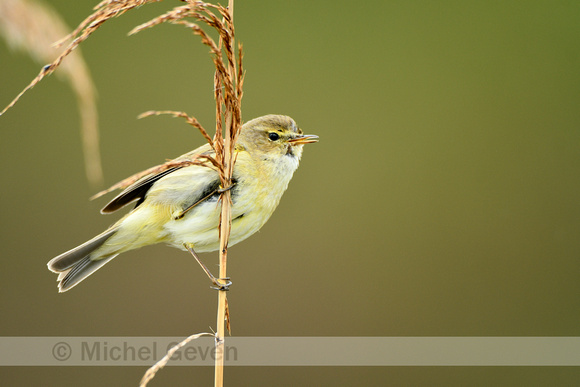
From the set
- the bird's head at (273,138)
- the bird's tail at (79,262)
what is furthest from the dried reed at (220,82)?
the bird's tail at (79,262)

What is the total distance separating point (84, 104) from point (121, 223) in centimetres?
70

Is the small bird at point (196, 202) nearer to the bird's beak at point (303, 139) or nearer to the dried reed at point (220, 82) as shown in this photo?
the bird's beak at point (303, 139)

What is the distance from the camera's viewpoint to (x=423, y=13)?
3.74m

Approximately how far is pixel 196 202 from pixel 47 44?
616mm

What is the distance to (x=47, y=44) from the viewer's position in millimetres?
1298

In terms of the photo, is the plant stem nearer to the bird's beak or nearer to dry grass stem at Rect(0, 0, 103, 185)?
dry grass stem at Rect(0, 0, 103, 185)

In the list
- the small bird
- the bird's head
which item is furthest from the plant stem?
the bird's head

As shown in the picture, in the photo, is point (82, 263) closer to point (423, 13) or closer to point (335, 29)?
point (335, 29)

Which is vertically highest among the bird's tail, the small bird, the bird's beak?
the bird's beak

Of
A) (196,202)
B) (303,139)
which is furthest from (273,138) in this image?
(196,202)

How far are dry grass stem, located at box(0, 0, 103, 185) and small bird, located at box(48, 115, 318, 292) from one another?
447 millimetres

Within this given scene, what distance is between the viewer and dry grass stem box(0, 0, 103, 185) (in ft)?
3.78

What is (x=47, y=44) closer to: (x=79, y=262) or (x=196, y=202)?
(x=196, y=202)

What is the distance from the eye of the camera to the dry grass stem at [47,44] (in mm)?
1151
